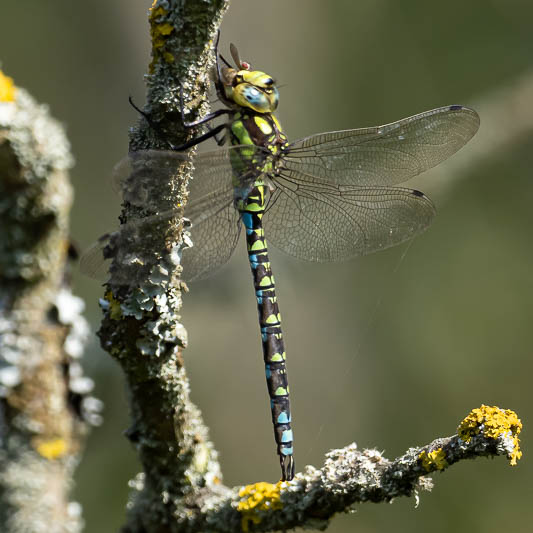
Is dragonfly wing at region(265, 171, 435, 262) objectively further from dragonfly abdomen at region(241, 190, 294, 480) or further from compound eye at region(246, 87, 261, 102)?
compound eye at region(246, 87, 261, 102)

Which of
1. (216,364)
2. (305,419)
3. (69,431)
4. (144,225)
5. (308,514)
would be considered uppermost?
(216,364)

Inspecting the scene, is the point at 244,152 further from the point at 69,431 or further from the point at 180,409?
the point at 69,431

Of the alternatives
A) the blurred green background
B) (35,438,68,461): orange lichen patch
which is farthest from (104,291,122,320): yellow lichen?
the blurred green background

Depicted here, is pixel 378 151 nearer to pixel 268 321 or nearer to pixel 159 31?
pixel 268 321

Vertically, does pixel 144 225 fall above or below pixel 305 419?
below

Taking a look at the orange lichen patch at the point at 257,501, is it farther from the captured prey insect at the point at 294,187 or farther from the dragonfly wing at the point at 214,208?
the dragonfly wing at the point at 214,208

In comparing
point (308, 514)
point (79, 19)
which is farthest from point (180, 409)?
point (79, 19)

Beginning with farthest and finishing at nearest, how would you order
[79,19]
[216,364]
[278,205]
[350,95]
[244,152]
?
[350,95]
[79,19]
[216,364]
[278,205]
[244,152]

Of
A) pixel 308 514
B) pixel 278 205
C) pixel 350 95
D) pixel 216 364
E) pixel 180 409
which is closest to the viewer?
pixel 308 514

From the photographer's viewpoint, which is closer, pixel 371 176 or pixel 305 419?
pixel 371 176
